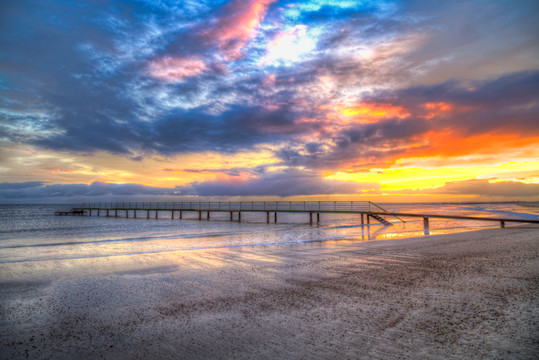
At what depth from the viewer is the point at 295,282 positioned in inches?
318

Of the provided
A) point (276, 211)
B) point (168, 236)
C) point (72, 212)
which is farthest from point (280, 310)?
point (72, 212)

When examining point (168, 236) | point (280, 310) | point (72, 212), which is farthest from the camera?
point (72, 212)

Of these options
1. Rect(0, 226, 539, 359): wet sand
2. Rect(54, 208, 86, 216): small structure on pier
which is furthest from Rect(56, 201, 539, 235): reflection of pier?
Rect(0, 226, 539, 359): wet sand

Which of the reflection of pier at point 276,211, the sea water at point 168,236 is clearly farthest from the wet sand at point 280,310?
the reflection of pier at point 276,211

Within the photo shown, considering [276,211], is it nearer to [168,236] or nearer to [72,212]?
[168,236]

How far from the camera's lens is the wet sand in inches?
168

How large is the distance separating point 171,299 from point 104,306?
1.53 metres

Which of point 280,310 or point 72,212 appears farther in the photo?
point 72,212

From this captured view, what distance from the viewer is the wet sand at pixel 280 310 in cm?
427

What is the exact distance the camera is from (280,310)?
19.3 feet

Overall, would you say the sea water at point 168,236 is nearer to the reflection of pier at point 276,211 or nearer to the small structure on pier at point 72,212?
the reflection of pier at point 276,211

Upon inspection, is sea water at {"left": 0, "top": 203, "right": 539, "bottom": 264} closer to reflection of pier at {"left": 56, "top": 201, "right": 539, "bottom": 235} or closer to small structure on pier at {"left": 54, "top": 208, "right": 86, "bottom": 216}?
reflection of pier at {"left": 56, "top": 201, "right": 539, "bottom": 235}

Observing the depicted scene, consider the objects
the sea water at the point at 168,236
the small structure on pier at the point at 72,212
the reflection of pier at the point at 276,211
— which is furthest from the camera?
the small structure on pier at the point at 72,212

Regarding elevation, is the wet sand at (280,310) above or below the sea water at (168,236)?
above
